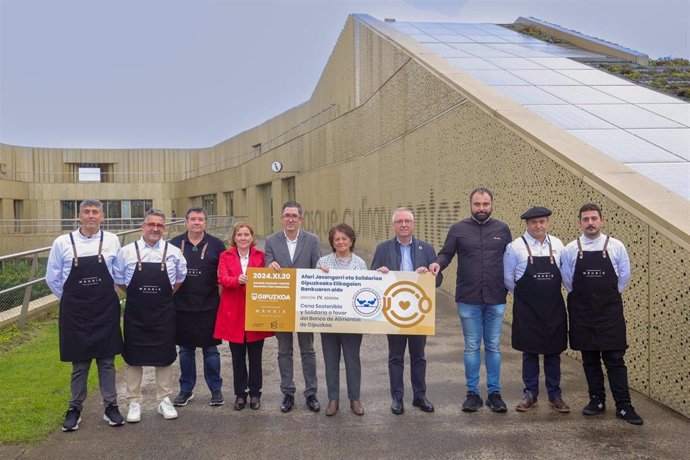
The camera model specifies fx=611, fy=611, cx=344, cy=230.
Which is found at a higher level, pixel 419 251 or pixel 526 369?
pixel 419 251

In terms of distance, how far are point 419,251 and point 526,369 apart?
1.37m

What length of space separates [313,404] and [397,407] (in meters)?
0.73

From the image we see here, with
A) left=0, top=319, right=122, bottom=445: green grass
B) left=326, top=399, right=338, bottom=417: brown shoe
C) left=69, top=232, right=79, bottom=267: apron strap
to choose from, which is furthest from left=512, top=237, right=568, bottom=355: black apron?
left=0, top=319, right=122, bottom=445: green grass

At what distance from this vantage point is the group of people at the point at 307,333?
4.91m

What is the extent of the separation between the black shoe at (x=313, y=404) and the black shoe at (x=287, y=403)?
15 centimetres

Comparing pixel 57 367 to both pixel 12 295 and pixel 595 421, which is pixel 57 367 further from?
pixel 595 421

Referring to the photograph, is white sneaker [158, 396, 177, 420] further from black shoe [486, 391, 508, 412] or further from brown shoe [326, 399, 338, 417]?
black shoe [486, 391, 508, 412]

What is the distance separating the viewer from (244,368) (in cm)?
544

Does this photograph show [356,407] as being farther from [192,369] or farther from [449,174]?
[449,174]

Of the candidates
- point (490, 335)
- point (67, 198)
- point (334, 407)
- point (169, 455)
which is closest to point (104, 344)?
point (169, 455)

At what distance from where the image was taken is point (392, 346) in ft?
17.6

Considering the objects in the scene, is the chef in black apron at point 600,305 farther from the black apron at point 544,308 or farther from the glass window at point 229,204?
the glass window at point 229,204

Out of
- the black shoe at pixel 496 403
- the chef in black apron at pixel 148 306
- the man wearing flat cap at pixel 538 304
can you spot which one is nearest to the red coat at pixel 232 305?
the chef in black apron at pixel 148 306

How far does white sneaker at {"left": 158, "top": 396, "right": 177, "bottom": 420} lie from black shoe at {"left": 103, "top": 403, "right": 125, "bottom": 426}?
31cm
